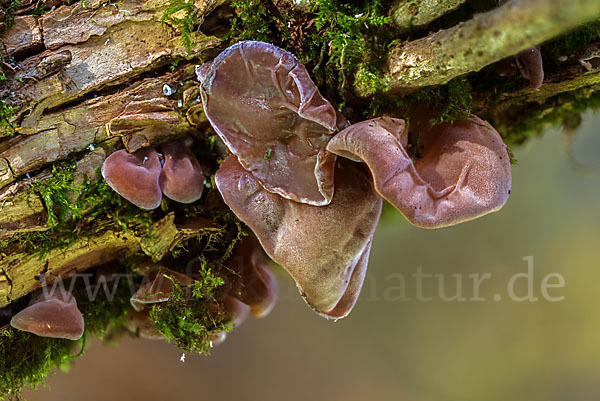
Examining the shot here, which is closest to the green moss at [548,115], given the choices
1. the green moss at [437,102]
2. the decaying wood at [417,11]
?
the green moss at [437,102]

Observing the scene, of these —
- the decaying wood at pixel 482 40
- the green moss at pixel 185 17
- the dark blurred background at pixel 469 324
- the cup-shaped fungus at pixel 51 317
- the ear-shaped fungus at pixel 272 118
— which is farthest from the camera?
the dark blurred background at pixel 469 324

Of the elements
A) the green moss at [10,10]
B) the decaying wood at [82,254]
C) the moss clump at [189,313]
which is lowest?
the moss clump at [189,313]

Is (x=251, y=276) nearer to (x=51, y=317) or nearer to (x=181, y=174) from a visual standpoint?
(x=181, y=174)

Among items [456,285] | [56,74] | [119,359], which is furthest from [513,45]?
[456,285]

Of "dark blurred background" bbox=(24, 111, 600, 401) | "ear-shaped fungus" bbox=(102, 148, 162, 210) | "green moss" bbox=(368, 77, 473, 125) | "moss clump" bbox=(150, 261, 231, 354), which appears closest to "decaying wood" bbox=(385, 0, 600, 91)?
"green moss" bbox=(368, 77, 473, 125)

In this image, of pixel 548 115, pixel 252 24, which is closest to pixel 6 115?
pixel 252 24

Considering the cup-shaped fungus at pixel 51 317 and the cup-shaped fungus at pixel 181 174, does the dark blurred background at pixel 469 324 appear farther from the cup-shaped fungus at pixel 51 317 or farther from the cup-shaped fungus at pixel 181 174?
the cup-shaped fungus at pixel 181 174

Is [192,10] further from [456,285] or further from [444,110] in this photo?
[456,285]
